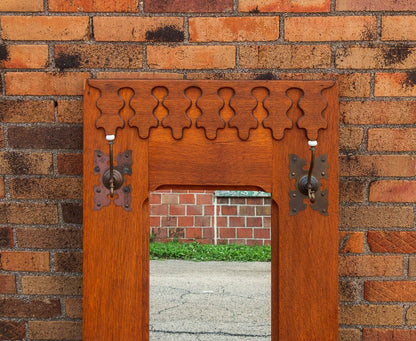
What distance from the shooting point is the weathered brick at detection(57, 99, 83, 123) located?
1.53 metres

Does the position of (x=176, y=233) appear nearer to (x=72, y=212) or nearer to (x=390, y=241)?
(x=72, y=212)

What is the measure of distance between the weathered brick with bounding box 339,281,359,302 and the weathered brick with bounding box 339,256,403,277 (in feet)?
0.10

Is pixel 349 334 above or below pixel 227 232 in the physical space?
above

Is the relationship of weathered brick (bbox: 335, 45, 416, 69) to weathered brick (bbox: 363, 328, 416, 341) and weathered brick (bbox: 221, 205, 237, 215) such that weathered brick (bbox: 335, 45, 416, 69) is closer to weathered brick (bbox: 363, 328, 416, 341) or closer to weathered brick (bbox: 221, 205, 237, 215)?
weathered brick (bbox: 363, 328, 416, 341)

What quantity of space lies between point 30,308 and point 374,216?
4.02ft

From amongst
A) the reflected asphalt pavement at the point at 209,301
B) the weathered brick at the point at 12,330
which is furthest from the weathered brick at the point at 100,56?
the reflected asphalt pavement at the point at 209,301

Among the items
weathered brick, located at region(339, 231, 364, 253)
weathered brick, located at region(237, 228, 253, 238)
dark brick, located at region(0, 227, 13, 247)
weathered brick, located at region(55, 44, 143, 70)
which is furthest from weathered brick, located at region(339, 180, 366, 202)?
weathered brick, located at region(237, 228, 253, 238)

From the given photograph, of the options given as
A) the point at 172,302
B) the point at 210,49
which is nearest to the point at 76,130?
the point at 210,49

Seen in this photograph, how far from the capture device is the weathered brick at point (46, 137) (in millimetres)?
1535

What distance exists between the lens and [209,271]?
3.34m

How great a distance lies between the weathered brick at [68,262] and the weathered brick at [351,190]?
0.92m

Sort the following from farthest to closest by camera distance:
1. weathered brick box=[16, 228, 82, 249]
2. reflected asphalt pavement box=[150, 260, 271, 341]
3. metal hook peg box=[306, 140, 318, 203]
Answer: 1. reflected asphalt pavement box=[150, 260, 271, 341]
2. weathered brick box=[16, 228, 82, 249]
3. metal hook peg box=[306, 140, 318, 203]

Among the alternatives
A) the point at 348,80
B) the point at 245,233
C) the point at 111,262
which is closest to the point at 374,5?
the point at 348,80

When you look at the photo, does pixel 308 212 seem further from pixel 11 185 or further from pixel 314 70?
pixel 11 185
